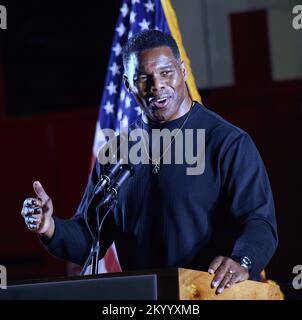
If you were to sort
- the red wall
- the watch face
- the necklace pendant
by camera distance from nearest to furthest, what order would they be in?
the watch face < the necklace pendant < the red wall

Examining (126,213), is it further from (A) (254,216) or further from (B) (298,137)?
(B) (298,137)

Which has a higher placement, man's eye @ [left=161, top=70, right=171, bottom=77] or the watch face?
man's eye @ [left=161, top=70, right=171, bottom=77]

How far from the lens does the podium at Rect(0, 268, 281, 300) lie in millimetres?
1647

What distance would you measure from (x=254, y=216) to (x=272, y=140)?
204cm

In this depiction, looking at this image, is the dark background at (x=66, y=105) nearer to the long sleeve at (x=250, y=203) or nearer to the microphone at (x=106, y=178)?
the long sleeve at (x=250, y=203)

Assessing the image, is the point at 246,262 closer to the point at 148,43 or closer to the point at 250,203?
the point at 250,203

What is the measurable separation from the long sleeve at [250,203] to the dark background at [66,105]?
5.91ft

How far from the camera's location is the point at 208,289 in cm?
172

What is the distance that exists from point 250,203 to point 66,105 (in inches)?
104

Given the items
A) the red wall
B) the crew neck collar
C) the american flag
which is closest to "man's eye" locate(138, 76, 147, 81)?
the crew neck collar

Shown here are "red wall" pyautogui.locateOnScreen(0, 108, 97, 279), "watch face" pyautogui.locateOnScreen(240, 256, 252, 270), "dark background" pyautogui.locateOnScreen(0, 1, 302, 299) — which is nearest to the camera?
"watch face" pyautogui.locateOnScreen(240, 256, 252, 270)

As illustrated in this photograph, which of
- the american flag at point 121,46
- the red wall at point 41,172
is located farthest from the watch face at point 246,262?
the red wall at point 41,172

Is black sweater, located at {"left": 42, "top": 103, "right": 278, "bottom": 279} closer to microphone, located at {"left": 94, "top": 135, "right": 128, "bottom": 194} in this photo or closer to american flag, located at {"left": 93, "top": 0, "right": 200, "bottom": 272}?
microphone, located at {"left": 94, "top": 135, "right": 128, "bottom": 194}
